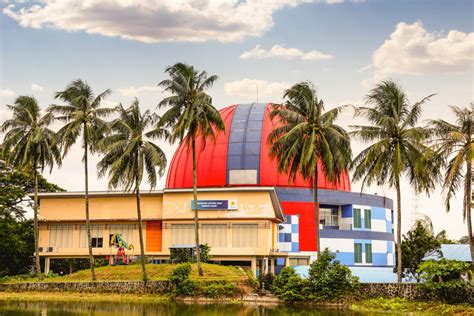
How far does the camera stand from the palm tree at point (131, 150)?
→ 5241 centimetres

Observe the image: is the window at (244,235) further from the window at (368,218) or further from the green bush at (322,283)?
the window at (368,218)

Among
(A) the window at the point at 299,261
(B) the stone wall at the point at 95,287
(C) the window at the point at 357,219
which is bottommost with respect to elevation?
(B) the stone wall at the point at 95,287

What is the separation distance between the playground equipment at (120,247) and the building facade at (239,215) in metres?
1.03

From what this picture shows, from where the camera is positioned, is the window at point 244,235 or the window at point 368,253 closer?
the window at point 244,235

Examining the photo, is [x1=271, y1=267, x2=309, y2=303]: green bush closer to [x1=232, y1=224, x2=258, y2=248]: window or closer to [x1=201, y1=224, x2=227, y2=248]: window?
[x1=232, y1=224, x2=258, y2=248]: window

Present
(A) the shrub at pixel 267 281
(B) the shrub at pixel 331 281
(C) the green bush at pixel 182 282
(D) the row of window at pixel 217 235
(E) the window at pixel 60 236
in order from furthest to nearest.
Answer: (E) the window at pixel 60 236, (D) the row of window at pixel 217 235, (A) the shrub at pixel 267 281, (C) the green bush at pixel 182 282, (B) the shrub at pixel 331 281

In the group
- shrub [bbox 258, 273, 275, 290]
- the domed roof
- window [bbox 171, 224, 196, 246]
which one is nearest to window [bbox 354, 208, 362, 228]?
the domed roof

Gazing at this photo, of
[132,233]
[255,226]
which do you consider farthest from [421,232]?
[132,233]

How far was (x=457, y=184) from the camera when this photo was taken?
4238cm

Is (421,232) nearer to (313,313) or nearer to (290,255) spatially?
(290,255)

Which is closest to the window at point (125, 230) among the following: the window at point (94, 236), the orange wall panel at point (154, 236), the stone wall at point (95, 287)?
the window at point (94, 236)

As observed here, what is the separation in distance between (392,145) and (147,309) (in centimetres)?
2074

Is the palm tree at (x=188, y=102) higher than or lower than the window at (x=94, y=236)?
higher

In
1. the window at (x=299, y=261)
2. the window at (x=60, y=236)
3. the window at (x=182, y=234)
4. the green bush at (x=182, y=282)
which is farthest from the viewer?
the window at (x=299, y=261)
